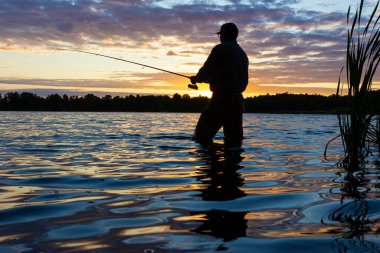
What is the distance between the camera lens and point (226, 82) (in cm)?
938

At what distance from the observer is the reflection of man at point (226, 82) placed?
366 inches

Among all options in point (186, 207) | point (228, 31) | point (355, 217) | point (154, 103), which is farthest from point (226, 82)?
point (154, 103)

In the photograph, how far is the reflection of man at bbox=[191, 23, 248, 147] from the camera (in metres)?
9.29

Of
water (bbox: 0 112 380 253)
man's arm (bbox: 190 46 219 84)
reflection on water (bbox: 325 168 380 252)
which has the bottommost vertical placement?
water (bbox: 0 112 380 253)

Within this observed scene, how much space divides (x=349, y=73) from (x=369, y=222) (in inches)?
137

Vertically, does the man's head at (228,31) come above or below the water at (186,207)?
above

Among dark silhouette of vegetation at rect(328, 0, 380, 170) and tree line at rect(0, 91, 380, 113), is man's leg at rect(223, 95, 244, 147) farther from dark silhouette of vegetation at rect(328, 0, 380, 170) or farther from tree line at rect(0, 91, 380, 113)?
tree line at rect(0, 91, 380, 113)

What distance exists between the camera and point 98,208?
3604 mm

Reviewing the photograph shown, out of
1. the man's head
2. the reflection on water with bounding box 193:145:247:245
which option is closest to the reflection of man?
the man's head

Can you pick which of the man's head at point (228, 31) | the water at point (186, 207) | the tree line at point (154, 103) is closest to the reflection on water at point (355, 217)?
the water at point (186, 207)

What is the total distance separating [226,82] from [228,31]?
1.19m

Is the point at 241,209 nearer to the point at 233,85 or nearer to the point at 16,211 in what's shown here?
the point at 16,211

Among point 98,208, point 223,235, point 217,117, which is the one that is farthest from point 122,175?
point 217,117

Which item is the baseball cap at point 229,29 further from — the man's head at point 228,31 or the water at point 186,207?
the water at point 186,207
